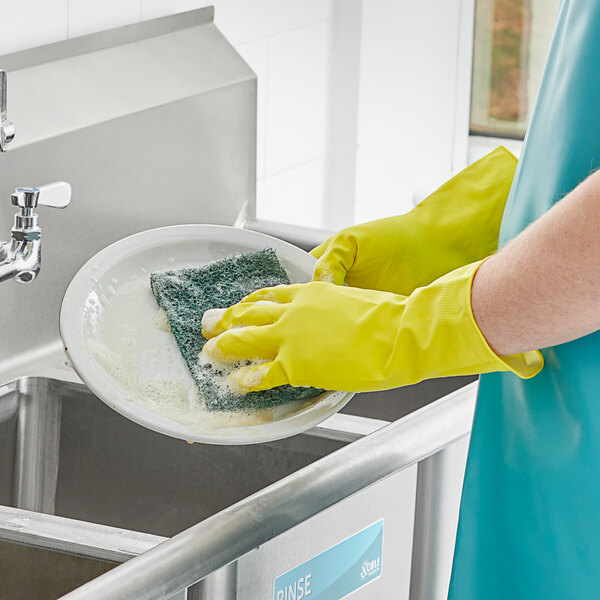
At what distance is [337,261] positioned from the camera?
1.17 m

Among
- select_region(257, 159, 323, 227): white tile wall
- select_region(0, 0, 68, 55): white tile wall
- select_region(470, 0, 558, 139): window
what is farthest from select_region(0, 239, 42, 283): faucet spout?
select_region(470, 0, 558, 139): window

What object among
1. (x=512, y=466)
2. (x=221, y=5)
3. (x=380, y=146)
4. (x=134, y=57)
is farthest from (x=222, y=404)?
(x=380, y=146)

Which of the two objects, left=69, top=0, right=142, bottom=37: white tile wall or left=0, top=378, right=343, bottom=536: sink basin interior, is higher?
left=69, top=0, right=142, bottom=37: white tile wall

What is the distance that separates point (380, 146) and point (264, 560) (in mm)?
1489

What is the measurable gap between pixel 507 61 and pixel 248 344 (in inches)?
85.8

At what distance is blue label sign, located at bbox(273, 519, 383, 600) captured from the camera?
3.48ft

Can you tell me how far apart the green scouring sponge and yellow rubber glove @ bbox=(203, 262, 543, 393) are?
0.04m

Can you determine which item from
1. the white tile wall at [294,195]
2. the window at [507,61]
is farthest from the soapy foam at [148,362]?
the window at [507,61]

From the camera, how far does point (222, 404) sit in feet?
3.25

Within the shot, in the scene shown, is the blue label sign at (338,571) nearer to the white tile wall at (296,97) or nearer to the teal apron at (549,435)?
the teal apron at (549,435)

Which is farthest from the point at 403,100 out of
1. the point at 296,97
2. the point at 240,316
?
the point at 240,316

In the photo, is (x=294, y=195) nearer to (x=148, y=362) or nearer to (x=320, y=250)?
(x=320, y=250)

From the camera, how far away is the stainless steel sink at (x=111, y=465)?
1.37 metres

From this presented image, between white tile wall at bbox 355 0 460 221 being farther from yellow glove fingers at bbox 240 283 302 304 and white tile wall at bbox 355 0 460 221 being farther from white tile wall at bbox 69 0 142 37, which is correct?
yellow glove fingers at bbox 240 283 302 304
